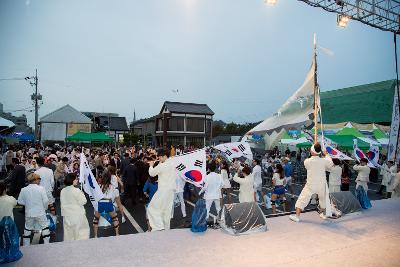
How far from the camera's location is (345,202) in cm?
765

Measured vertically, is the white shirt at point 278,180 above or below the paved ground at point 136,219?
above

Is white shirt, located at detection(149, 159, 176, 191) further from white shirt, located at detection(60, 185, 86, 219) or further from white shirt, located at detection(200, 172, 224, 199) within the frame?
white shirt, located at detection(200, 172, 224, 199)

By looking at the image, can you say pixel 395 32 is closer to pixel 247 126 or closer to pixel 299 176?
pixel 299 176

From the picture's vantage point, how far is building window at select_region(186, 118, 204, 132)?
1688 inches

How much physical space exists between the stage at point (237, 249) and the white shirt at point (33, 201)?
0.96 meters

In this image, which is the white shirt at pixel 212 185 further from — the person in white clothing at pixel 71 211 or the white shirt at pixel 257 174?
the person in white clothing at pixel 71 211

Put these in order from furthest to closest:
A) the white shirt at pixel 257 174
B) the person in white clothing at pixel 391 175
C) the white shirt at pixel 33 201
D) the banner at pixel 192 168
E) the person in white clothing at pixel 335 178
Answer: the person in white clothing at pixel 391 175
the white shirt at pixel 257 174
the person in white clothing at pixel 335 178
the banner at pixel 192 168
the white shirt at pixel 33 201

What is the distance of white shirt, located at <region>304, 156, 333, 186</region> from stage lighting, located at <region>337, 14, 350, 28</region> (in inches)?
356

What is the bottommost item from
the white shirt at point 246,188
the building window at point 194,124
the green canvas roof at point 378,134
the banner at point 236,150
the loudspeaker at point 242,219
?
the loudspeaker at point 242,219

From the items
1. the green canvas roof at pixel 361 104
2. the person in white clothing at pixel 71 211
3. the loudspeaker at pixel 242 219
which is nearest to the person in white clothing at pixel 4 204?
the person in white clothing at pixel 71 211

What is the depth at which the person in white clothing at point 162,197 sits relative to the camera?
6.09m

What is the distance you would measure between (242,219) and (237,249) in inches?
41.7

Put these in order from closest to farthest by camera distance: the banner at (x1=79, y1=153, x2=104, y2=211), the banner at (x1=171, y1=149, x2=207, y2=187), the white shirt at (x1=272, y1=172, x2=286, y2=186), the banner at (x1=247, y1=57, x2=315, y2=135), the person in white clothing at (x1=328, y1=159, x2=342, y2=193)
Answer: the banner at (x1=79, y1=153, x2=104, y2=211) < the banner at (x1=171, y1=149, x2=207, y2=187) < the banner at (x1=247, y1=57, x2=315, y2=135) < the white shirt at (x1=272, y1=172, x2=286, y2=186) < the person in white clothing at (x1=328, y1=159, x2=342, y2=193)

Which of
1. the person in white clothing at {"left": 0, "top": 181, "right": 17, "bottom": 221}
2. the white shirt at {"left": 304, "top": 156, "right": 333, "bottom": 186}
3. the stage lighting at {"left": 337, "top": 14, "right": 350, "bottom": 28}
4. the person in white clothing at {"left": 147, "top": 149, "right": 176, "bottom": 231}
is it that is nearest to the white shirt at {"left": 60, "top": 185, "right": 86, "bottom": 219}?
the person in white clothing at {"left": 0, "top": 181, "right": 17, "bottom": 221}
